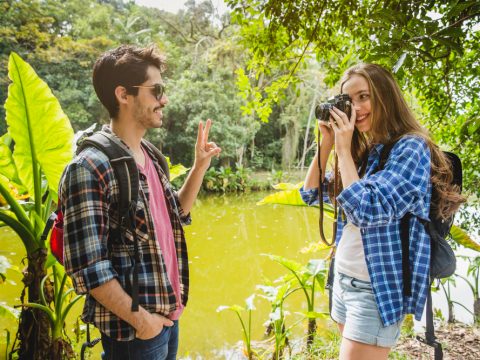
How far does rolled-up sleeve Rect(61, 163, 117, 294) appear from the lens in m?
0.88

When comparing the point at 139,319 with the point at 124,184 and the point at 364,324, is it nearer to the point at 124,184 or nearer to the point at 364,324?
the point at 124,184

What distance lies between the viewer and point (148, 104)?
1115mm

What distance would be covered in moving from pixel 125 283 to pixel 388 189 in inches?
29.5

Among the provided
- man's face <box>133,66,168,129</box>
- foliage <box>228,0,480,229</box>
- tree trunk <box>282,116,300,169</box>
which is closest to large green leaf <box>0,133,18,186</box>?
man's face <box>133,66,168,129</box>

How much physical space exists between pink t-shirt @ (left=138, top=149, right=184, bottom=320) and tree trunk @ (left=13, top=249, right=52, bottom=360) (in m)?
1.03

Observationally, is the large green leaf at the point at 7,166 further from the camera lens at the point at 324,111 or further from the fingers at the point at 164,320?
the camera lens at the point at 324,111

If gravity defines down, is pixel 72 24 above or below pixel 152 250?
above

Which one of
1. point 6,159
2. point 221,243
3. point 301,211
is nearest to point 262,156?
point 301,211

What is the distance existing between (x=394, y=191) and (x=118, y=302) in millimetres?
778

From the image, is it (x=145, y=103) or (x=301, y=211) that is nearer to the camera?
(x=145, y=103)

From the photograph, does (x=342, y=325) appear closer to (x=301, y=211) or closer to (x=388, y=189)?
(x=388, y=189)

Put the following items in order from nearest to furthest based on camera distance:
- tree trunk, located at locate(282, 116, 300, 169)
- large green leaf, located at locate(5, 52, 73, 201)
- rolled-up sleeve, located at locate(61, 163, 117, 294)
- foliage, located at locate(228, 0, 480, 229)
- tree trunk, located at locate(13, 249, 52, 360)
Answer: rolled-up sleeve, located at locate(61, 163, 117, 294), foliage, located at locate(228, 0, 480, 229), large green leaf, located at locate(5, 52, 73, 201), tree trunk, located at locate(13, 249, 52, 360), tree trunk, located at locate(282, 116, 300, 169)

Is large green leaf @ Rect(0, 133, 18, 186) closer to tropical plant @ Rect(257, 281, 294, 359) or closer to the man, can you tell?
the man

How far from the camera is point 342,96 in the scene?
3.88 feet
